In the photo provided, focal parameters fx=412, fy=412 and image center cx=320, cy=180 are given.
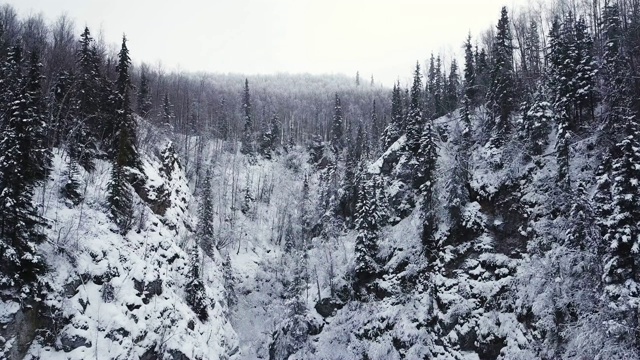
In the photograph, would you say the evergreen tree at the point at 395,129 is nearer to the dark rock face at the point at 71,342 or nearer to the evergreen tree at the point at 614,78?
the evergreen tree at the point at 614,78

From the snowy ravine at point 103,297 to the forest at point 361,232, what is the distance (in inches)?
4.1

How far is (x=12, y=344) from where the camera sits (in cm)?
1767

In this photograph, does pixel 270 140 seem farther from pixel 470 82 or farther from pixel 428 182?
pixel 428 182

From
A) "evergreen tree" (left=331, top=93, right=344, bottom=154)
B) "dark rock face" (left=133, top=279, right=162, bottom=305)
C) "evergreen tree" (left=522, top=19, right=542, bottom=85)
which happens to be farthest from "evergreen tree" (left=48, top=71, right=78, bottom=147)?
"evergreen tree" (left=331, top=93, right=344, bottom=154)

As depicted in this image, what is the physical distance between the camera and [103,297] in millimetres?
21844

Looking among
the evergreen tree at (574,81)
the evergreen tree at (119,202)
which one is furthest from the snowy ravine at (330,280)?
the evergreen tree at (574,81)

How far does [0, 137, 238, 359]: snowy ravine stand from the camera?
19.0 metres

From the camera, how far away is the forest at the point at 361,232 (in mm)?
19391

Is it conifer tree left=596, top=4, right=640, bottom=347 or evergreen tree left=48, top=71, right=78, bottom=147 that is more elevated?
evergreen tree left=48, top=71, right=78, bottom=147

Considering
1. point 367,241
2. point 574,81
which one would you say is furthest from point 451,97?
point 367,241

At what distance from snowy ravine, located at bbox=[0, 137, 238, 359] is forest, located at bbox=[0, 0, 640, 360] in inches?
4.1

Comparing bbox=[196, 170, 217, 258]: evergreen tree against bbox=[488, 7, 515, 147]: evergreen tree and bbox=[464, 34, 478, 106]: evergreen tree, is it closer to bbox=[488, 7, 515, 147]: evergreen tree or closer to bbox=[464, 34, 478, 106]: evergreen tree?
bbox=[488, 7, 515, 147]: evergreen tree

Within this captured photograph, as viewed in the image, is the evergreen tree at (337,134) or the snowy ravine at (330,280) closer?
the snowy ravine at (330,280)

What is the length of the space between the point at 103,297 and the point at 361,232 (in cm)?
2509
